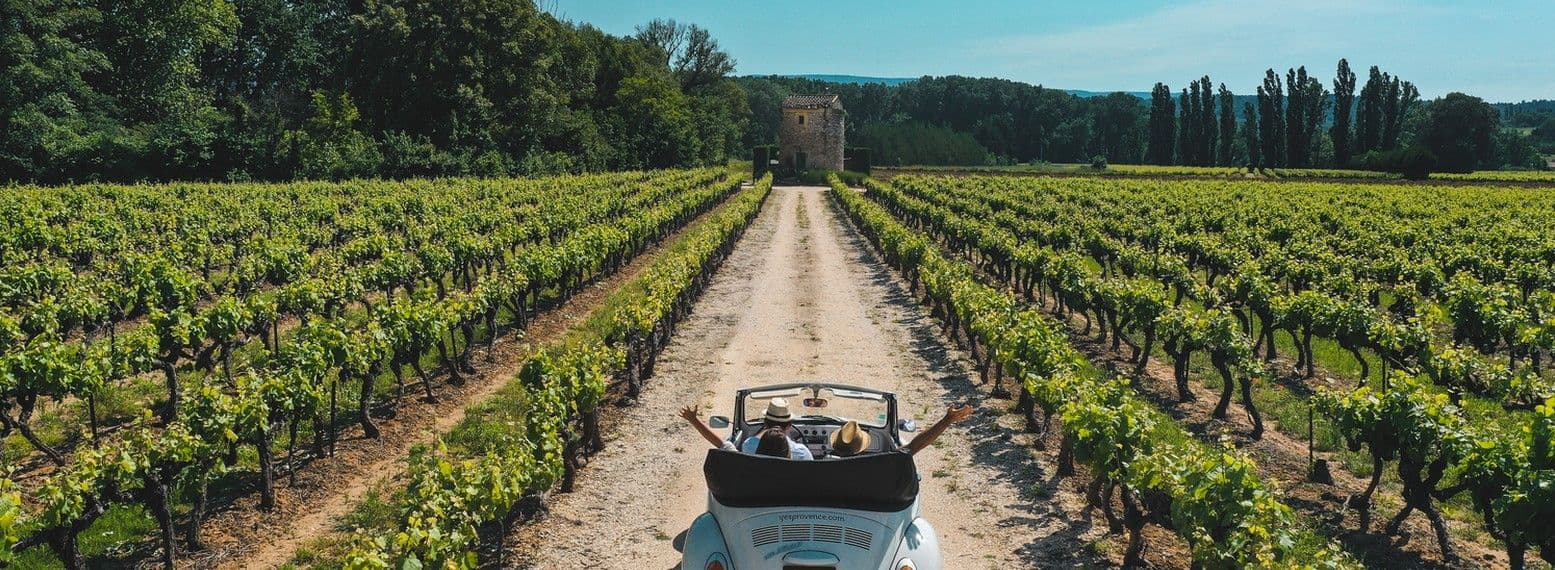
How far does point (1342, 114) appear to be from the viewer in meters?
97.9

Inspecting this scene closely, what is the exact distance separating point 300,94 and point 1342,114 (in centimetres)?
→ 9314

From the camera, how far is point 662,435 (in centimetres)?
1369

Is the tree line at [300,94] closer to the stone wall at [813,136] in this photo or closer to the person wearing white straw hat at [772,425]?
the stone wall at [813,136]

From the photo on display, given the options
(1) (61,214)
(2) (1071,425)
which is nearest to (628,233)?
(1) (61,214)

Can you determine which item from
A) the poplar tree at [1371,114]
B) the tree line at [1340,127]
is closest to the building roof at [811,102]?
the tree line at [1340,127]

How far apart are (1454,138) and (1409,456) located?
337 feet

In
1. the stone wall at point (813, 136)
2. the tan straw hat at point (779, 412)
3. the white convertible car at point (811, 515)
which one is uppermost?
the stone wall at point (813, 136)

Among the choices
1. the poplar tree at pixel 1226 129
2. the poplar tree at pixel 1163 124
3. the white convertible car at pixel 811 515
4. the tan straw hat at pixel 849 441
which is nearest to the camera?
the white convertible car at pixel 811 515

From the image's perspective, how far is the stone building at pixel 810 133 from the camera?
95.4 meters

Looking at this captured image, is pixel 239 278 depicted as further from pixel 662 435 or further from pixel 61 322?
pixel 662 435

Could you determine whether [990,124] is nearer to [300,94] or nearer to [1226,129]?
[1226,129]

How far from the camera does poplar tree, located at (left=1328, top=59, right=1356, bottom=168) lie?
97.4 metres

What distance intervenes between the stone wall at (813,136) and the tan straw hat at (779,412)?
88.2 meters

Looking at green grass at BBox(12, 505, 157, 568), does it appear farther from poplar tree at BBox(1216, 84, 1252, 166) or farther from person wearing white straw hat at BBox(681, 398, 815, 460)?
poplar tree at BBox(1216, 84, 1252, 166)
